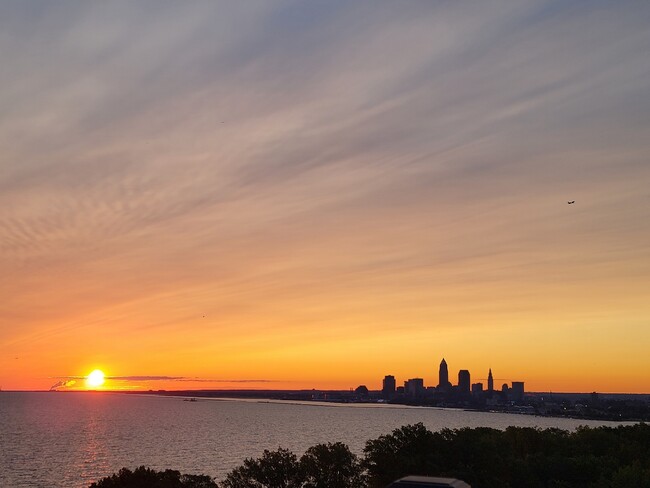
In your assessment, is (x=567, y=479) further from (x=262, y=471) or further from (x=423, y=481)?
(x=423, y=481)

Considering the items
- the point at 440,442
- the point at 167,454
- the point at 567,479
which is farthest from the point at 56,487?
the point at 567,479

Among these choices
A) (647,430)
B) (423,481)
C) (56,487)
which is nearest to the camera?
(423,481)

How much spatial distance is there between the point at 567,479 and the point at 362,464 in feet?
83.7

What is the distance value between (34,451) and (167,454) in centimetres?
3962

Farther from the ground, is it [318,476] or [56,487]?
[318,476]

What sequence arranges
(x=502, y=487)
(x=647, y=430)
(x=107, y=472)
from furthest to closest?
(x=107, y=472) < (x=647, y=430) < (x=502, y=487)

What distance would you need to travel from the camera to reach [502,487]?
66.2 m

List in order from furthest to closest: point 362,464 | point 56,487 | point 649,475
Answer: point 56,487
point 362,464
point 649,475

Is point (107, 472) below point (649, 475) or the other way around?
below

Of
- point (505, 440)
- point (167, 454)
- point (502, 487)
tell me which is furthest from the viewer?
point (167, 454)

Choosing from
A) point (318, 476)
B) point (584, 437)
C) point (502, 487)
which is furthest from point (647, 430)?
point (318, 476)

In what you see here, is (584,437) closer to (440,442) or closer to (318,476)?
(440,442)

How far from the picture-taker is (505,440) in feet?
338

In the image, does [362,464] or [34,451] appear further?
[34,451]
